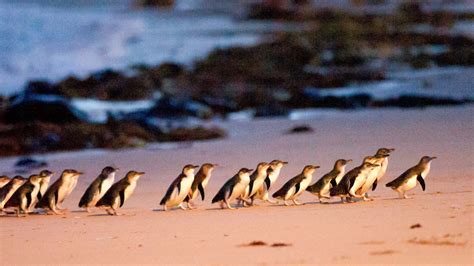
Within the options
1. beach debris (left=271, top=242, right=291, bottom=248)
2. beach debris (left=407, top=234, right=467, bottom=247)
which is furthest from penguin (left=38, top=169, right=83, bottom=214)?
beach debris (left=407, top=234, right=467, bottom=247)

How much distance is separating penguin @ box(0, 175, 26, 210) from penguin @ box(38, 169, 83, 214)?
1.02 feet

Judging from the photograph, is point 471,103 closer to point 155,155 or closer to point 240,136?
point 240,136

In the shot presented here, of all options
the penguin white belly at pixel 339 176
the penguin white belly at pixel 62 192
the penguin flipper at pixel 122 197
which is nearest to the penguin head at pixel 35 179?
the penguin white belly at pixel 62 192

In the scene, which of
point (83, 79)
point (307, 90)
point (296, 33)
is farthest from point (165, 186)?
point (296, 33)

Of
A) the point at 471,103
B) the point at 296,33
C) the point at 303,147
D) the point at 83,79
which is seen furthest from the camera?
the point at 296,33

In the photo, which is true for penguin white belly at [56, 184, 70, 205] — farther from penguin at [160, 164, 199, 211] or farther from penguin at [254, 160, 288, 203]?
penguin at [254, 160, 288, 203]

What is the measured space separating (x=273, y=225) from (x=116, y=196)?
2.05 m

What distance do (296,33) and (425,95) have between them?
50.0ft

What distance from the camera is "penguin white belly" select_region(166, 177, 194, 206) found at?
1146cm

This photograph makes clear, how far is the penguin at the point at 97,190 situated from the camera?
11.8 m

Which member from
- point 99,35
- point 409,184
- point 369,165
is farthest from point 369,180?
point 99,35

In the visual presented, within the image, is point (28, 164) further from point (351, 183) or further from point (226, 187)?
point (351, 183)

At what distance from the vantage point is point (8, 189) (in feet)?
39.8

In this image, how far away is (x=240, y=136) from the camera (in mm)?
18516
